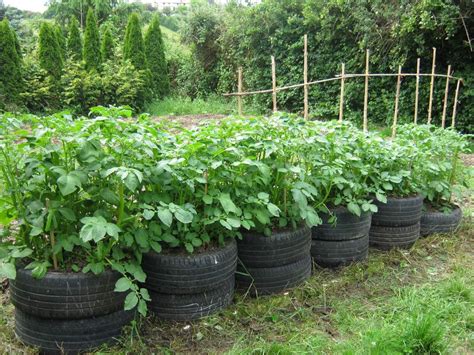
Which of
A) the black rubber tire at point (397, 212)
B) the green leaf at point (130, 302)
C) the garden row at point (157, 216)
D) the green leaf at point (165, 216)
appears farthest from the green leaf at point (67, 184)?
the black rubber tire at point (397, 212)

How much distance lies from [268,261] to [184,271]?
2.18 ft

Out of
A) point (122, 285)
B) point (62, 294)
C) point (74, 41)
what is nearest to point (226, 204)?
point (122, 285)

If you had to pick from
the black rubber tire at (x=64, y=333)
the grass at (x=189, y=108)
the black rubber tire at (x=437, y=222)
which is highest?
the black rubber tire at (x=64, y=333)

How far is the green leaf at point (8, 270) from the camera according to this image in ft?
6.95

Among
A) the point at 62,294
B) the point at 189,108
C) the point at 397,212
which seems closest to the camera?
the point at 62,294

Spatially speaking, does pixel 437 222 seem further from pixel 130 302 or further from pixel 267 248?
pixel 130 302

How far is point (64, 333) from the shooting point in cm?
227

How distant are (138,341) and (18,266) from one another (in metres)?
0.73

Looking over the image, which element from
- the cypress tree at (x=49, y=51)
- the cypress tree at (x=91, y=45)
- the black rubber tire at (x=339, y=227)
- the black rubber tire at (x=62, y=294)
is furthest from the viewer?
the cypress tree at (x=91, y=45)

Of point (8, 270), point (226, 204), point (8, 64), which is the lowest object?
point (8, 270)

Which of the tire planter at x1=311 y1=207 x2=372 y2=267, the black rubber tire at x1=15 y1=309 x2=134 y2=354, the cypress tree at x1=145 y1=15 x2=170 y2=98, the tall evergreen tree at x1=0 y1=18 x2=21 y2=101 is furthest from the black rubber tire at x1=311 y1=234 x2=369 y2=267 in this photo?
the cypress tree at x1=145 y1=15 x2=170 y2=98

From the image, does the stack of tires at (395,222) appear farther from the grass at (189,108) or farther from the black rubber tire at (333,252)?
the grass at (189,108)

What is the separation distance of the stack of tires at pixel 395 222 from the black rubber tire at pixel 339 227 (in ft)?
1.46

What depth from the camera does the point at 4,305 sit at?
9.13ft
